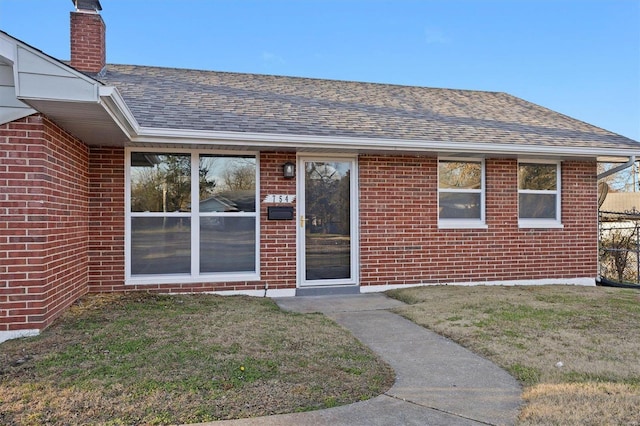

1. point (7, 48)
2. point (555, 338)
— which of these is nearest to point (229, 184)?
point (7, 48)

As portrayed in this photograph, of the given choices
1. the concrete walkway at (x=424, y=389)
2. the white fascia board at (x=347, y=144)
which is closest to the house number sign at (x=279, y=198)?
the white fascia board at (x=347, y=144)

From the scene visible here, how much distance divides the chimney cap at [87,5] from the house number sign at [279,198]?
17.0 ft

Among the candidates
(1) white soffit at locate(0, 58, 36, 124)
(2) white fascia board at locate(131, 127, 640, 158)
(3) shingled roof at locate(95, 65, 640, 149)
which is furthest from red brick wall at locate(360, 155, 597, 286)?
(1) white soffit at locate(0, 58, 36, 124)

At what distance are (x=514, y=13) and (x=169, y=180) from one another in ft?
45.4

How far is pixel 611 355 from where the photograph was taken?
14.0ft

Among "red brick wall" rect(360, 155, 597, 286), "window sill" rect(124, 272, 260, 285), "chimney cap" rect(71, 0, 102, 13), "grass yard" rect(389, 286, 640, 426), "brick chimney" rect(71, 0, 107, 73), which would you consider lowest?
"grass yard" rect(389, 286, 640, 426)

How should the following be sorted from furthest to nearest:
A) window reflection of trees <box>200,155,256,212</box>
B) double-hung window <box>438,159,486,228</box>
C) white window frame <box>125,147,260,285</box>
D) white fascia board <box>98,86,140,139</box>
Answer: double-hung window <box>438,159,486,228</box> < window reflection of trees <box>200,155,256,212</box> < white window frame <box>125,147,260,285</box> < white fascia board <box>98,86,140,139</box>

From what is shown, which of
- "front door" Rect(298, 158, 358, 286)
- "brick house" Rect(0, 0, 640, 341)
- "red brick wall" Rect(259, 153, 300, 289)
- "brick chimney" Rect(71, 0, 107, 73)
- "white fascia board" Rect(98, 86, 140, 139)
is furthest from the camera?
"brick chimney" Rect(71, 0, 107, 73)

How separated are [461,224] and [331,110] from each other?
338 cm

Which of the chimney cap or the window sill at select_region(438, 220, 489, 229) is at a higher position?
the chimney cap

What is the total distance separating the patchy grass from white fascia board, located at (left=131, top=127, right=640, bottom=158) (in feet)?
8.45

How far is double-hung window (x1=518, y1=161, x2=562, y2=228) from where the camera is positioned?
8.86 m

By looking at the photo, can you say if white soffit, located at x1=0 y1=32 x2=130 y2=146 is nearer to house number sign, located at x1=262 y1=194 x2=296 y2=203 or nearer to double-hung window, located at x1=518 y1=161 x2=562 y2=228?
house number sign, located at x1=262 y1=194 x2=296 y2=203

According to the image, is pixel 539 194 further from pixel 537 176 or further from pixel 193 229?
pixel 193 229
